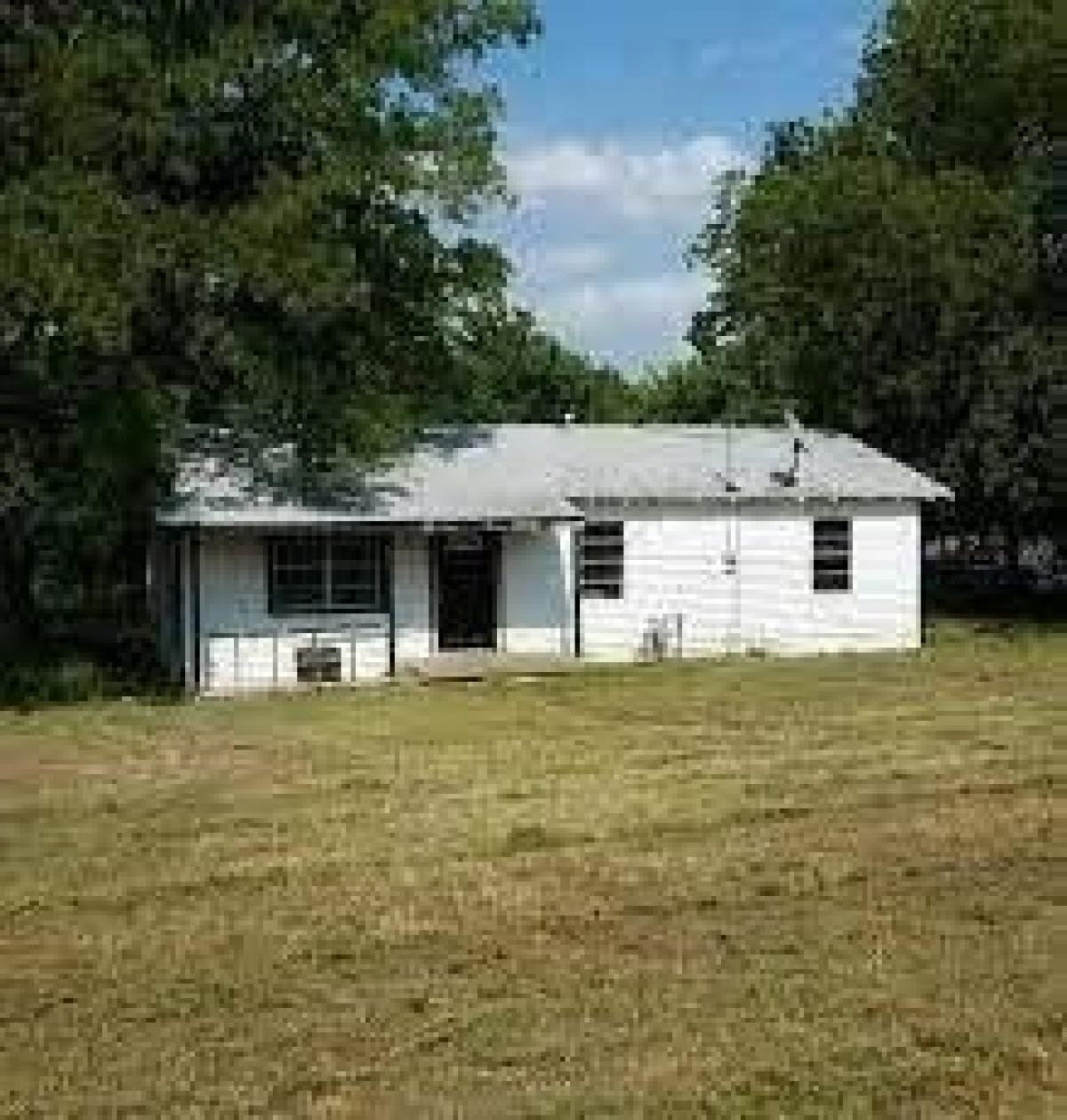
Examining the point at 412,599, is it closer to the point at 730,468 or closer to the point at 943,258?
the point at 730,468

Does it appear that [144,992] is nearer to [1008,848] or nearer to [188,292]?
[1008,848]

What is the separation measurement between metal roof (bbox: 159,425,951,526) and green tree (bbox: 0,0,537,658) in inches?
39.4

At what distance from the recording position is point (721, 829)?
50.6ft

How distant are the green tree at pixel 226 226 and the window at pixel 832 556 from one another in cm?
705

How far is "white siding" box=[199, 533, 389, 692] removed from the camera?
30625 millimetres

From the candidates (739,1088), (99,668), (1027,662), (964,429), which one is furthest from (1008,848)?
(964,429)

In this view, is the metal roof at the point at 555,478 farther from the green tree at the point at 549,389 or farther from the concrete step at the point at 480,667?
the green tree at the point at 549,389

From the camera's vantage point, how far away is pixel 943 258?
1512 inches

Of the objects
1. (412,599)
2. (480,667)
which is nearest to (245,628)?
(412,599)

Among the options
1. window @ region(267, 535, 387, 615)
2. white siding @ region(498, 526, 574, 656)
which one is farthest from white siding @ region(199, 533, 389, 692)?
white siding @ region(498, 526, 574, 656)

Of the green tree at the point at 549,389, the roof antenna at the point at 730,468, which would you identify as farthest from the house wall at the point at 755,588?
the green tree at the point at 549,389

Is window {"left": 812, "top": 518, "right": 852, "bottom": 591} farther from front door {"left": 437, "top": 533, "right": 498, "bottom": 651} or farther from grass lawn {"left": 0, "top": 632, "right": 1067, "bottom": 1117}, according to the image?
grass lawn {"left": 0, "top": 632, "right": 1067, "bottom": 1117}

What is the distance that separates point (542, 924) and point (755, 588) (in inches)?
919

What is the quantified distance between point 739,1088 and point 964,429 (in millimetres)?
31768
